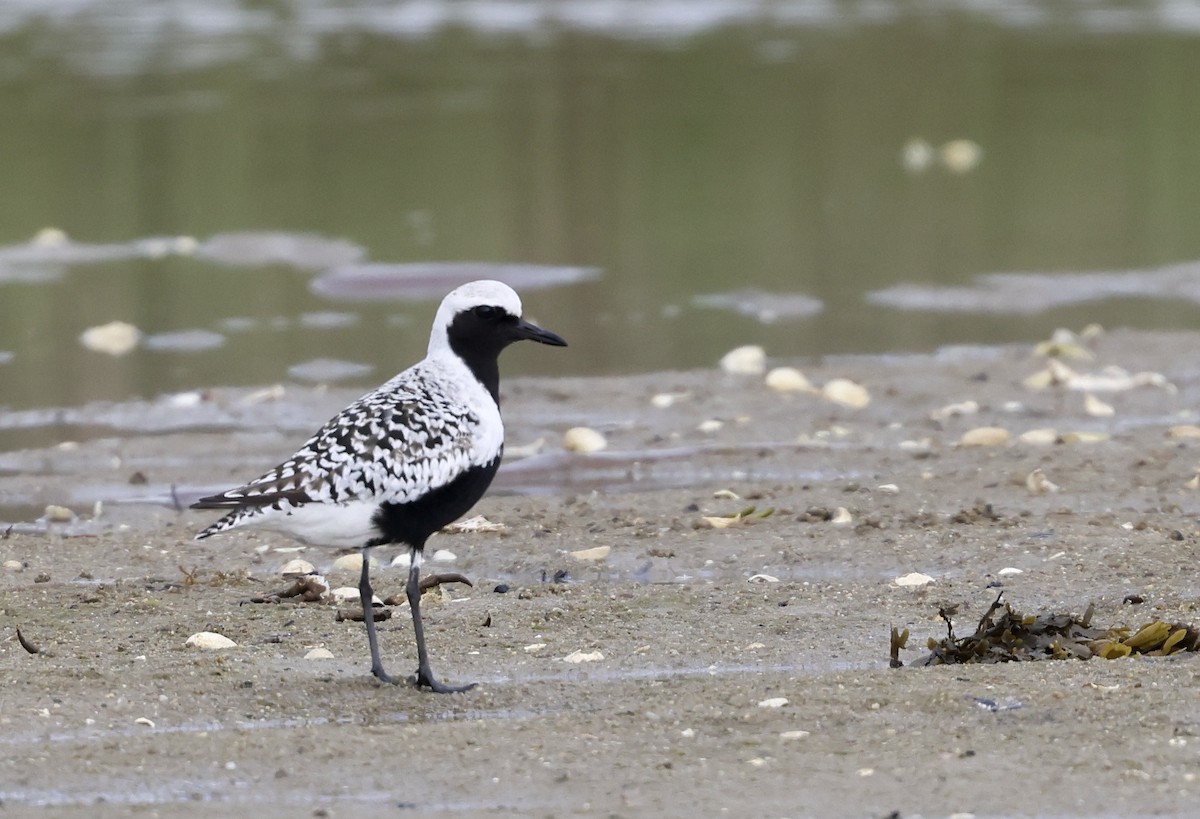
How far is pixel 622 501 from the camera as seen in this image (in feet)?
26.7

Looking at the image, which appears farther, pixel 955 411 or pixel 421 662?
pixel 955 411

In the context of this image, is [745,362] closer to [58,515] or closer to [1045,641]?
[58,515]

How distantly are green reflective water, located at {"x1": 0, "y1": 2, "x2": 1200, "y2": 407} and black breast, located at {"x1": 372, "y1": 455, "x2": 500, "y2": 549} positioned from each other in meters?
5.05

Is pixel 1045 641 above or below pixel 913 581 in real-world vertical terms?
above

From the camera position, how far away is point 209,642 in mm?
6004

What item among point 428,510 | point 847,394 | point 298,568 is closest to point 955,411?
point 847,394

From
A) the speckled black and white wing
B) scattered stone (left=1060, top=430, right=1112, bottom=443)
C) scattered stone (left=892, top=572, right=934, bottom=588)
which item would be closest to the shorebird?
the speckled black and white wing

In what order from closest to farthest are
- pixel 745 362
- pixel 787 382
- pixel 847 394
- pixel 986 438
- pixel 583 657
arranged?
pixel 583 657 → pixel 986 438 → pixel 847 394 → pixel 787 382 → pixel 745 362

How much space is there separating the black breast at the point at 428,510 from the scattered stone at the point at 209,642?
2.10 ft

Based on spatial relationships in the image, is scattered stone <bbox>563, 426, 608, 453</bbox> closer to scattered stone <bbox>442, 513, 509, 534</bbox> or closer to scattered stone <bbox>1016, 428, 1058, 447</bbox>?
scattered stone <bbox>442, 513, 509, 534</bbox>

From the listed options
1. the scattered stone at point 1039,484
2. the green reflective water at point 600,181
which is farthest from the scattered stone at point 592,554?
the green reflective water at point 600,181

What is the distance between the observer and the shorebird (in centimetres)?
555

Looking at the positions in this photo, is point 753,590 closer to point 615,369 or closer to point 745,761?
point 745,761

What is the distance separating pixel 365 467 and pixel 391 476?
0.08 meters
